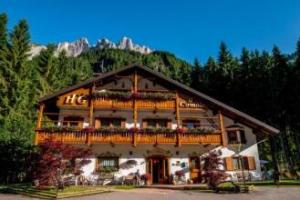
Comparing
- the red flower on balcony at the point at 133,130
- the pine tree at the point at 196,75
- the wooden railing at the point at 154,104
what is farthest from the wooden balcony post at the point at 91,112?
the pine tree at the point at 196,75

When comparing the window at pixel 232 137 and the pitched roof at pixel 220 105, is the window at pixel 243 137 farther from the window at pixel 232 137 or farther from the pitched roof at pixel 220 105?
the pitched roof at pixel 220 105

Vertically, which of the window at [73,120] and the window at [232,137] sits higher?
the window at [73,120]

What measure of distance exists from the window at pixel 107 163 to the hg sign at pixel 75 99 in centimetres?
465

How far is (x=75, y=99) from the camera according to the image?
20.7 metres

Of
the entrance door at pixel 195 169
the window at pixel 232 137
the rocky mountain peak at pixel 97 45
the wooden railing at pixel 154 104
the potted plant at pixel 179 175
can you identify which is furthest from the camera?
the rocky mountain peak at pixel 97 45

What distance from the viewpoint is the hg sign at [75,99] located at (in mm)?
20562

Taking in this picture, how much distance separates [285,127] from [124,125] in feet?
80.7

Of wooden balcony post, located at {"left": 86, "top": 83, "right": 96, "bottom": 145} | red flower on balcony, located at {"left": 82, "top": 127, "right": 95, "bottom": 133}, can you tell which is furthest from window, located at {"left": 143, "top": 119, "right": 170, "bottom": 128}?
red flower on balcony, located at {"left": 82, "top": 127, "right": 95, "bottom": 133}

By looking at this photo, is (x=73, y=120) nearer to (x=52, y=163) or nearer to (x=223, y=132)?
(x=52, y=163)

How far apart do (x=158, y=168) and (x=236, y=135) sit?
713 centimetres

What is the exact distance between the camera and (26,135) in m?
25.4

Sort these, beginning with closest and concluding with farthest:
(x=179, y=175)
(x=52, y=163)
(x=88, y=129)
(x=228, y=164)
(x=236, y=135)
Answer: (x=52, y=163)
(x=88, y=129)
(x=179, y=175)
(x=228, y=164)
(x=236, y=135)

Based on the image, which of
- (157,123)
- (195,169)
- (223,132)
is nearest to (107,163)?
(157,123)

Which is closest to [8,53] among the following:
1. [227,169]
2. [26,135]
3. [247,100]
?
[26,135]
